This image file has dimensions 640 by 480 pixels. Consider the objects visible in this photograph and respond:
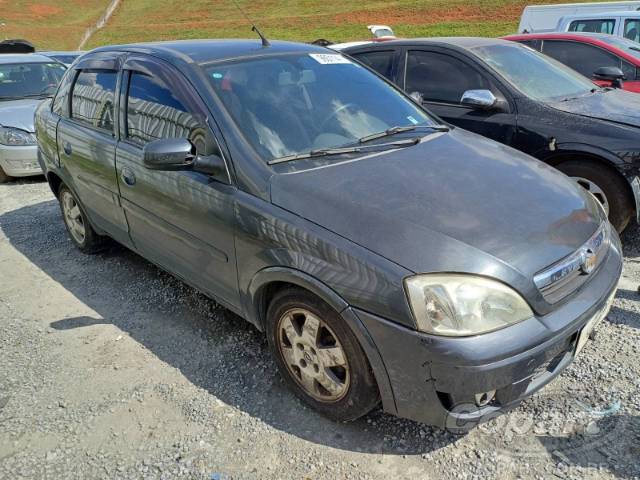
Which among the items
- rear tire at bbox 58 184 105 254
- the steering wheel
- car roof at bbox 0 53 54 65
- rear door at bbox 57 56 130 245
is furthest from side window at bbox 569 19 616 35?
car roof at bbox 0 53 54 65

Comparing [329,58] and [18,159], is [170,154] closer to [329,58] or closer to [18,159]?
[329,58]

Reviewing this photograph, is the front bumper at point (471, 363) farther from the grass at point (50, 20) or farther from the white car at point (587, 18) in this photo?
the grass at point (50, 20)

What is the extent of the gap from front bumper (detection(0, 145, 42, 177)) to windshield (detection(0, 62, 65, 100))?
4.13 ft

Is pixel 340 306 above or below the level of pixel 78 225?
above

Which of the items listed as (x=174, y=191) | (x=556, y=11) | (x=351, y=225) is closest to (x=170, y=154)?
(x=174, y=191)

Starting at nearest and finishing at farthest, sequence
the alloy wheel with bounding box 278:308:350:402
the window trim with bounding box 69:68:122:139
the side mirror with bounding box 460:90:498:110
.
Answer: the alloy wheel with bounding box 278:308:350:402 → the window trim with bounding box 69:68:122:139 → the side mirror with bounding box 460:90:498:110

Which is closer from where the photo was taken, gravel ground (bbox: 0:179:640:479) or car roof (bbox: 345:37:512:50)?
gravel ground (bbox: 0:179:640:479)

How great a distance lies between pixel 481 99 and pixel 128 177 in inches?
113

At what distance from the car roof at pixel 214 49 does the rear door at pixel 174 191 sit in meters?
0.10

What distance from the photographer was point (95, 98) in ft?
12.2

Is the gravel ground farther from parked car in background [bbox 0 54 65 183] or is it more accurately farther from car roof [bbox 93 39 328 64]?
parked car in background [bbox 0 54 65 183]

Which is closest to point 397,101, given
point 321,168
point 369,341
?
point 321,168

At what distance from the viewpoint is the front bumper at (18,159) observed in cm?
668

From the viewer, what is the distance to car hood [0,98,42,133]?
22.3ft
